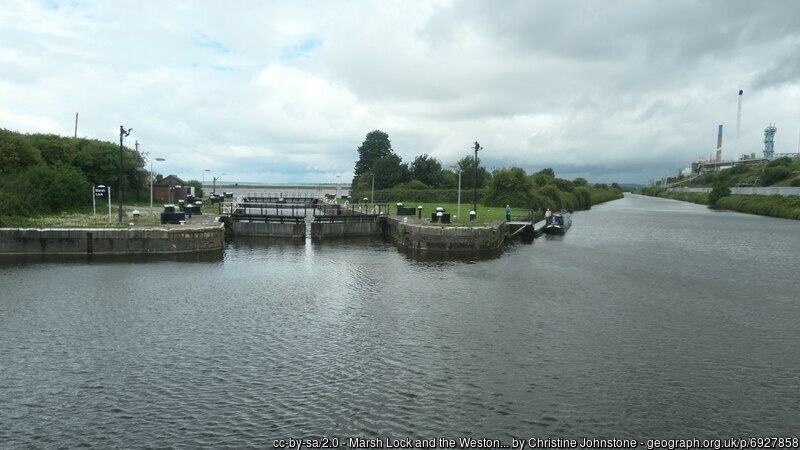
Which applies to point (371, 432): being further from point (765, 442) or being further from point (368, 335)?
point (765, 442)

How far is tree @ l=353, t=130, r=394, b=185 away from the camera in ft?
373

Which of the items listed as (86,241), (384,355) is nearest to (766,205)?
(384,355)

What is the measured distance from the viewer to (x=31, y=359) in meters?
12.7

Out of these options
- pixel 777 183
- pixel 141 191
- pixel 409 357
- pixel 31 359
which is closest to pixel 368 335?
pixel 409 357

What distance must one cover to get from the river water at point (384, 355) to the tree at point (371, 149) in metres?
89.5

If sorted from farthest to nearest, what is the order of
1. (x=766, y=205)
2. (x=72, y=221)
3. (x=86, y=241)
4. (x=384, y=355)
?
(x=766, y=205)
(x=72, y=221)
(x=86, y=241)
(x=384, y=355)

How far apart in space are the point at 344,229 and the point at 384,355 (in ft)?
93.7

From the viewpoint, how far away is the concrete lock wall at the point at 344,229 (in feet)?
131

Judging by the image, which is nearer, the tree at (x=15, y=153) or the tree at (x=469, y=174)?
the tree at (x=15, y=153)

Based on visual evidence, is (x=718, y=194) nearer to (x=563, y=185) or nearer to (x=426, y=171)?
(x=563, y=185)

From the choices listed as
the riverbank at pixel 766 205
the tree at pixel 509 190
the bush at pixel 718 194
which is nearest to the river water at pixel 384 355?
the tree at pixel 509 190

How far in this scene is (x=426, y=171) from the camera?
88.5 m

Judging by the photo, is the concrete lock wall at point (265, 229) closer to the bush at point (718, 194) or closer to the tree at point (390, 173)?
the tree at point (390, 173)

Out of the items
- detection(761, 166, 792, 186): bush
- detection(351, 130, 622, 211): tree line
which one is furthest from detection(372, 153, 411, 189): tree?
detection(761, 166, 792, 186): bush
